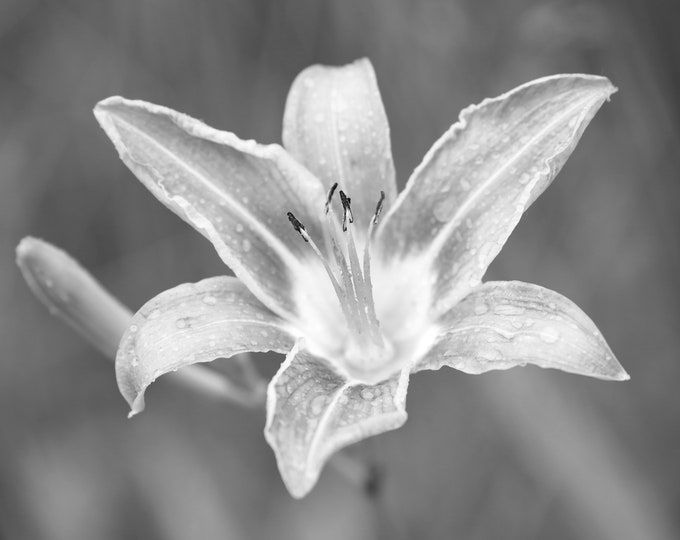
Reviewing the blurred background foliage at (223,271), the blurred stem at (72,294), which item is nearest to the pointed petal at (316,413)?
the blurred stem at (72,294)

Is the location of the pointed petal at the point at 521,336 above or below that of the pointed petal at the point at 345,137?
below

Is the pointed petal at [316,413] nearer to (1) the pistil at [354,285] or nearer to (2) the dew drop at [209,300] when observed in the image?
(1) the pistil at [354,285]

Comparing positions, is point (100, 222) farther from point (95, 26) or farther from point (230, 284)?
point (230, 284)

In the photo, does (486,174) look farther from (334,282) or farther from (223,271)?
(223,271)

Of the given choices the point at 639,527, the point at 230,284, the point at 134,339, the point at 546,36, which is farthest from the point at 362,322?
the point at 639,527

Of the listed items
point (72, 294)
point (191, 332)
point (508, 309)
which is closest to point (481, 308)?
point (508, 309)

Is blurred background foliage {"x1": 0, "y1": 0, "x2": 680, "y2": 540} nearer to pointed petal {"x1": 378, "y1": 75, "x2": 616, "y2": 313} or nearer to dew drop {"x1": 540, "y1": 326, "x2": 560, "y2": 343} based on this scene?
pointed petal {"x1": 378, "y1": 75, "x2": 616, "y2": 313}

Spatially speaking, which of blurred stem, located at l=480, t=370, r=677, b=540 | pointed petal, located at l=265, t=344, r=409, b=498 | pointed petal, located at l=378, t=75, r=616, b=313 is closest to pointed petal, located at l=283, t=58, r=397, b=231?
pointed petal, located at l=378, t=75, r=616, b=313
